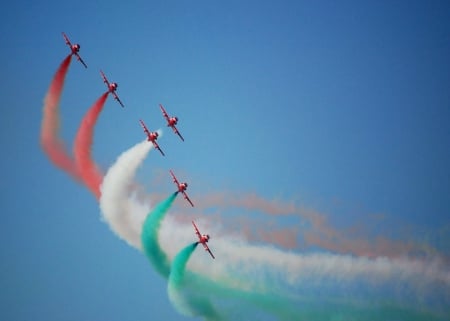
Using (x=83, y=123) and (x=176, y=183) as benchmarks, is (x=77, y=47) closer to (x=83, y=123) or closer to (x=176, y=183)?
(x=83, y=123)

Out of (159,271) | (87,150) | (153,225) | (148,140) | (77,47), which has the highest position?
(77,47)

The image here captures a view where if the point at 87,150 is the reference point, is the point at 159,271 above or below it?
below

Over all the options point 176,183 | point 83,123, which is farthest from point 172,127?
point 83,123

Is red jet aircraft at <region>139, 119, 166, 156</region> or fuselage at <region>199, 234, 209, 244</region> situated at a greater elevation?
red jet aircraft at <region>139, 119, 166, 156</region>

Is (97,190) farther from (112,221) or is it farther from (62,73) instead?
(62,73)

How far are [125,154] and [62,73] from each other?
27.1ft

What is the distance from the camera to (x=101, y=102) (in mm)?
39031

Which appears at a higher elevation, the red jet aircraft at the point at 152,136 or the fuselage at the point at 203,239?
the red jet aircraft at the point at 152,136

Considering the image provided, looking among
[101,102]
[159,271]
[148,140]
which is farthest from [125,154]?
[159,271]

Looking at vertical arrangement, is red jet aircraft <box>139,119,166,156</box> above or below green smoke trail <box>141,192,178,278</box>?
above

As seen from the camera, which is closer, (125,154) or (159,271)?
(159,271)

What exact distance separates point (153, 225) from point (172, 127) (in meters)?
8.21

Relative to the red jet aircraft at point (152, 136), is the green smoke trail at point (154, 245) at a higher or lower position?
lower

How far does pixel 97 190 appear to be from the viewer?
122ft
